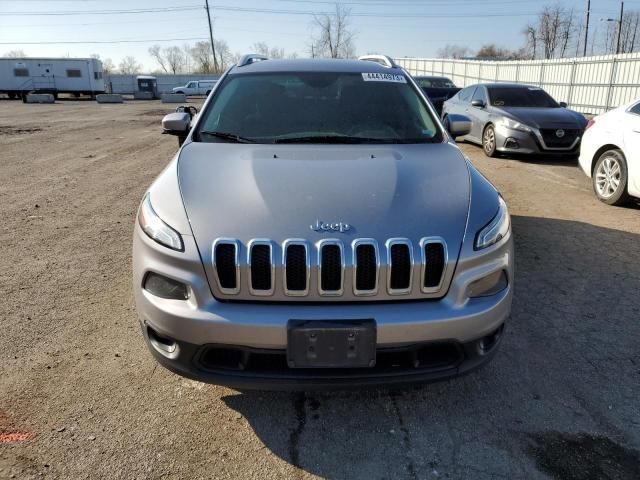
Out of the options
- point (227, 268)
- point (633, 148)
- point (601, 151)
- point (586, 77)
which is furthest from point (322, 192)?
point (586, 77)

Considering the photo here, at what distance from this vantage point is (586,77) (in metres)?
19.8

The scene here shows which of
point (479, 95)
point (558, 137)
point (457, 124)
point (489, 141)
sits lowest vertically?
point (489, 141)

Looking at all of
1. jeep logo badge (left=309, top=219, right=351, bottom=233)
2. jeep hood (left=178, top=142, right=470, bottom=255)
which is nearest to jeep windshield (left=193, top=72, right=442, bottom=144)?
jeep hood (left=178, top=142, right=470, bottom=255)

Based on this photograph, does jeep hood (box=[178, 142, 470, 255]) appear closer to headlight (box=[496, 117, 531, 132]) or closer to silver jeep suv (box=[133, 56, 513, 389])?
silver jeep suv (box=[133, 56, 513, 389])

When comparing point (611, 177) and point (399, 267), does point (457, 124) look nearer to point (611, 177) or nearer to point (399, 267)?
point (399, 267)

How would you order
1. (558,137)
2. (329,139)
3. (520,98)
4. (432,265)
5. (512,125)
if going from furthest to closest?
(520,98)
(512,125)
(558,137)
(329,139)
(432,265)

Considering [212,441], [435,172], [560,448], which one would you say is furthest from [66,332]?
[560,448]

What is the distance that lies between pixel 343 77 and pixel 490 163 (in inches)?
267

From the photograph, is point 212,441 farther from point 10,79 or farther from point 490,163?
point 10,79

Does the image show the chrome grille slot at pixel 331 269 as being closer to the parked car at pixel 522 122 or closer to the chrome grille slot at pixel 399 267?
the chrome grille slot at pixel 399 267

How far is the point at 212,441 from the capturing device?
7.93 feet

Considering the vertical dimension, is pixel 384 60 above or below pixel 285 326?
above

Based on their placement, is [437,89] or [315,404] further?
[437,89]

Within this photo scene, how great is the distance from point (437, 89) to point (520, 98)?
902cm
